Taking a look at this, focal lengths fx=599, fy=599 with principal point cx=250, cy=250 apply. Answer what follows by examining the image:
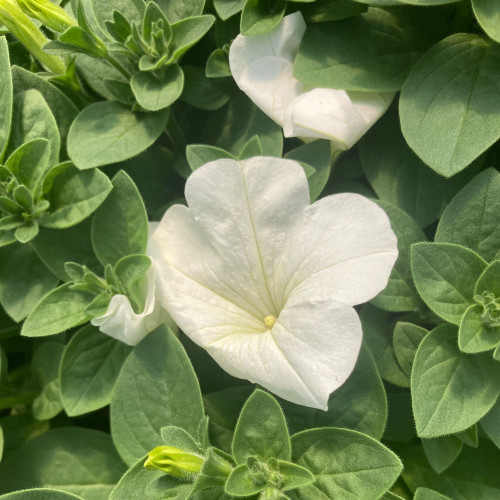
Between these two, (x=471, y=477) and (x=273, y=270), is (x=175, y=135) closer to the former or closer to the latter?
(x=273, y=270)

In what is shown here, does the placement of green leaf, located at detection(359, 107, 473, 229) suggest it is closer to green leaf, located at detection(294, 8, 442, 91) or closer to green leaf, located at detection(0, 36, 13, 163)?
green leaf, located at detection(294, 8, 442, 91)

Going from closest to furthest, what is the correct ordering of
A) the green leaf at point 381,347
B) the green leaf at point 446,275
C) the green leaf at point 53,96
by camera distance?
the green leaf at point 446,275, the green leaf at point 381,347, the green leaf at point 53,96

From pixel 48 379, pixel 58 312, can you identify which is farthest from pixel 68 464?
pixel 58 312

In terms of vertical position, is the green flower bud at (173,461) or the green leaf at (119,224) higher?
the green leaf at (119,224)

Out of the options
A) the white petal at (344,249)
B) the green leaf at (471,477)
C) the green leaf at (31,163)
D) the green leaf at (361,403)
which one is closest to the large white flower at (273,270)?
the white petal at (344,249)

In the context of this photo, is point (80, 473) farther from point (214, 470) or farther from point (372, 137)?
point (372, 137)

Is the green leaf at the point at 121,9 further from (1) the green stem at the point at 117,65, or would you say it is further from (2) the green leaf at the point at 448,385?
(2) the green leaf at the point at 448,385
